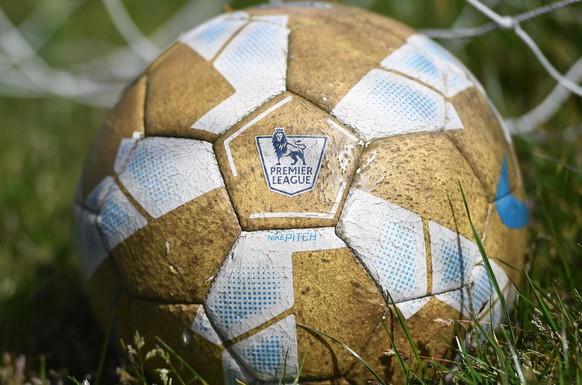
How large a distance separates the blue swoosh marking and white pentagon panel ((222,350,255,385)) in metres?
0.85

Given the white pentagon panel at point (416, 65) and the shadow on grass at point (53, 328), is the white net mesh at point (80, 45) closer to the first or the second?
the shadow on grass at point (53, 328)

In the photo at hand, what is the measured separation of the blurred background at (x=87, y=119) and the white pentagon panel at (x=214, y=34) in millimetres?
222

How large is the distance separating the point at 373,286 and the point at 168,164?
0.65 m

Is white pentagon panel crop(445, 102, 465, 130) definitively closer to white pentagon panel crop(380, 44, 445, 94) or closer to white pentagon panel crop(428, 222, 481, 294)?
white pentagon panel crop(380, 44, 445, 94)

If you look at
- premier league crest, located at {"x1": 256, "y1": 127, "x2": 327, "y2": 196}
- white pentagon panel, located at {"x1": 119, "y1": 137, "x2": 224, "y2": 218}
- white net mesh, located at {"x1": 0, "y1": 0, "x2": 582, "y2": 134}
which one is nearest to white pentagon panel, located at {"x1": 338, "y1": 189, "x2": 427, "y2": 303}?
premier league crest, located at {"x1": 256, "y1": 127, "x2": 327, "y2": 196}

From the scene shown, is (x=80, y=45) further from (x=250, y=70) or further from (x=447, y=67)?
(x=447, y=67)

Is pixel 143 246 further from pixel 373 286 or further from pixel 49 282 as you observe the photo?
pixel 49 282

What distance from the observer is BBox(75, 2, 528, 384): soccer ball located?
176cm

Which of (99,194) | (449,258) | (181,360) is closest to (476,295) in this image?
(449,258)

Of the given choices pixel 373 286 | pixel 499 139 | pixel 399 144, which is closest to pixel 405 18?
pixel 499 139

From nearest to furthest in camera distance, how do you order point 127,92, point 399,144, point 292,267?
point 292,267 < point 399,144 < point 127,92

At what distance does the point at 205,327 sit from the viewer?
182 cm

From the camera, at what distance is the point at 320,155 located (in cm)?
180

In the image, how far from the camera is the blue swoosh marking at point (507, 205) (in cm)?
202
